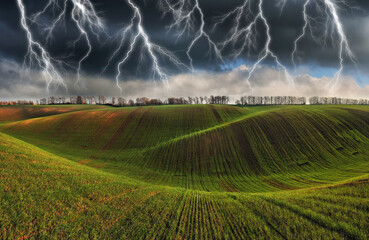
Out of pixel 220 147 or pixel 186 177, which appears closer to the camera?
pixel 186 177

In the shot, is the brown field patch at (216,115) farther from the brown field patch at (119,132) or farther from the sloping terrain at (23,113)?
the sloping terrain at (23,113)

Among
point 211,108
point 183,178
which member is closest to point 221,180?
point 183,178

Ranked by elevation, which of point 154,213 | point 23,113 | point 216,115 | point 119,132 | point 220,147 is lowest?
point 220,147

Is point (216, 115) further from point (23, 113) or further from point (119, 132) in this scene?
point (23, 113)

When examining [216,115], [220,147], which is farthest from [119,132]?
[216,115]

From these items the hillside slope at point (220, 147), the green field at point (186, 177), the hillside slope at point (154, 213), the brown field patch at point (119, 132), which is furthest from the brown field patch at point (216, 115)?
the hillside slope at point (154, 213)

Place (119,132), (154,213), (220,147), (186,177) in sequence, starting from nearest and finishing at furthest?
(154,213) < (186,177) < (220,147) < (119,132)

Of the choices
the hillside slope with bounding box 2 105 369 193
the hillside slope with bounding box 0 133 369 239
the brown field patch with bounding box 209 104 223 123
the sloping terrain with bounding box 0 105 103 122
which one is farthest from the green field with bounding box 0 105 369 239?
the sloping terrain with bounding box 0 105 103 122

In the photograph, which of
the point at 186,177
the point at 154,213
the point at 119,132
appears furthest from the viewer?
the point at 119,132
